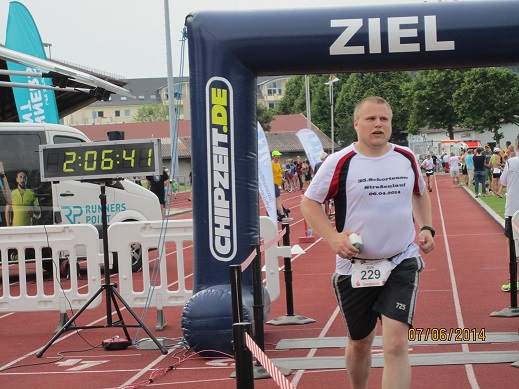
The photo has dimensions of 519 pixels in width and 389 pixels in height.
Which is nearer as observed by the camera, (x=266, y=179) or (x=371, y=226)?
(x=371, y=226)

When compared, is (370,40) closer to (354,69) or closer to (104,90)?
(354,69)

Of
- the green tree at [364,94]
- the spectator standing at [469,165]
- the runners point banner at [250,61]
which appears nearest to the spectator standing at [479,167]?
the spectator standing at [469,165]

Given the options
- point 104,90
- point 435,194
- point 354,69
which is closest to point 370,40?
point 354,69

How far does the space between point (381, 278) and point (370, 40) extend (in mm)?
3195

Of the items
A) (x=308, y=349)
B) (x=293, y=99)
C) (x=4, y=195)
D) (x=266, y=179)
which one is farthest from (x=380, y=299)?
(x=293, y=99)

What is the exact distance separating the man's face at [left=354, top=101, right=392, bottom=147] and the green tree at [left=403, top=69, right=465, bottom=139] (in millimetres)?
90199

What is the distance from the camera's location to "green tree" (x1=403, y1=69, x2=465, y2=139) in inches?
3775

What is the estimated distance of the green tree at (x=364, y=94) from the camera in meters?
99.3

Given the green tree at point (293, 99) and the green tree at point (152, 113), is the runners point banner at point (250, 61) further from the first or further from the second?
the green tree at point (152, 113)

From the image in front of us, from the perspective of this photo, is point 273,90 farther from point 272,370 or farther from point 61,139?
point 272,370

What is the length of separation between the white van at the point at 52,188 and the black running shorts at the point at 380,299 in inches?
413

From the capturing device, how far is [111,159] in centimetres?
959

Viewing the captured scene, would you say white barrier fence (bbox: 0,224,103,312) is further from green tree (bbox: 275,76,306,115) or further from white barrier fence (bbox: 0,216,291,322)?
green tree (bbox: 275,76,306,115)
